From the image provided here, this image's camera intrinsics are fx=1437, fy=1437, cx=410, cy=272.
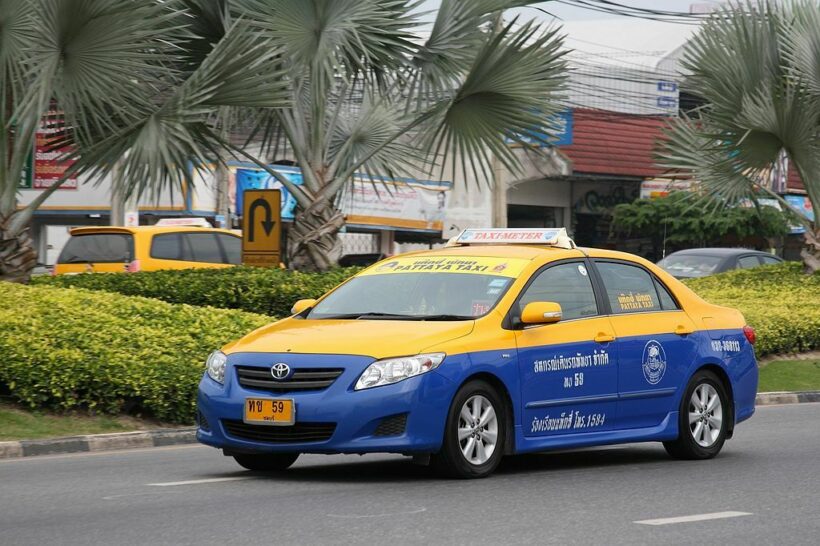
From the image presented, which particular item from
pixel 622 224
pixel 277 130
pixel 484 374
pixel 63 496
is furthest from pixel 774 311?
pixel 622 224

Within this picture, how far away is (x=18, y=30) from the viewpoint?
48.2 ft

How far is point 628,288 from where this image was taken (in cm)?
1070

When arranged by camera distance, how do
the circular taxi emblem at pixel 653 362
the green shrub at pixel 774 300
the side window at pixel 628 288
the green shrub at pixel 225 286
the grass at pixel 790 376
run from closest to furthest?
the circular taxi emblem at pixel 653 362 < the side window at pixel 628 288 < the green shrub at pixel 225 286 < the grass at pixel 790 376 < the green shrub at pixel 774 300

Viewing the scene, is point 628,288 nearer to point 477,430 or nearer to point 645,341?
point 645,341

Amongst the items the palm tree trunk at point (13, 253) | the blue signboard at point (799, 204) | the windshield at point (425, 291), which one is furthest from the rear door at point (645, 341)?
the blue signboard at point (799, 204)

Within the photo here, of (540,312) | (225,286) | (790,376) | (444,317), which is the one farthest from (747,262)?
(444,317)

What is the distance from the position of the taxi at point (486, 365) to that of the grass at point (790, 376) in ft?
23.1

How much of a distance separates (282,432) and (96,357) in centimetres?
429

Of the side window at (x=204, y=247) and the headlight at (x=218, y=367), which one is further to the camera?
the side window at (x=204, y=247)

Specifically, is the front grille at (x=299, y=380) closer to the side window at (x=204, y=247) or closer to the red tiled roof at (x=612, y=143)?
the side window at (x=204, y=247)

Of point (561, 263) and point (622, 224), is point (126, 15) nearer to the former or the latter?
point (561, 263)

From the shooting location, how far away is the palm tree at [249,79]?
14898mm

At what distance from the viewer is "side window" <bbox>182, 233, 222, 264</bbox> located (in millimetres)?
21828

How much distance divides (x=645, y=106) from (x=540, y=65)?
2867 cm
